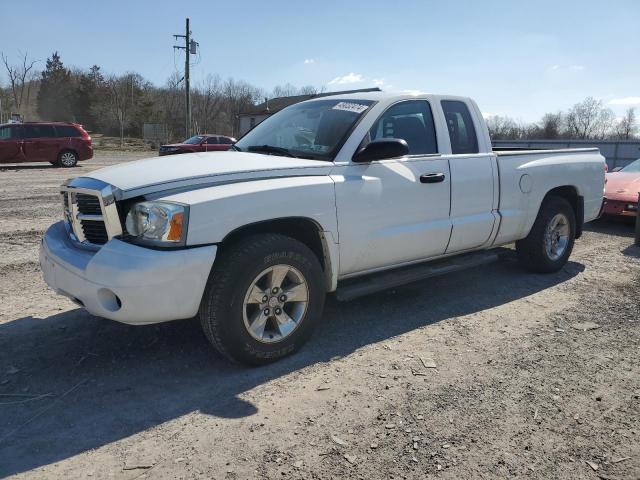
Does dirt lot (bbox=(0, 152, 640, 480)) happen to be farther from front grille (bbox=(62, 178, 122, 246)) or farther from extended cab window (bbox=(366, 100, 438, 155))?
extended cab window (bbox=(366, 100, 438, 155))

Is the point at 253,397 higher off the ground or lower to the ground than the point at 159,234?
lower

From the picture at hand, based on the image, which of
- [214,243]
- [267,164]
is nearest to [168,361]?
[214,243]

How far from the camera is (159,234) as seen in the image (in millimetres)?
3066

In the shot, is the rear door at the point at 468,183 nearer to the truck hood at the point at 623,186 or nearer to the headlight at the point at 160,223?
the headlight at the point at 160,223

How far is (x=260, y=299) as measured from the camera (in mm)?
3428

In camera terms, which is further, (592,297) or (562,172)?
(562,172)

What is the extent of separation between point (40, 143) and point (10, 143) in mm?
990

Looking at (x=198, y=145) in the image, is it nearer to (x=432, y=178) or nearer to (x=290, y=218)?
(x=432, y=178)

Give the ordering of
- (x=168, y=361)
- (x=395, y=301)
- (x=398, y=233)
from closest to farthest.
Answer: (x=168, y=361) → (x=398, y=233) → (x=395, y=301)

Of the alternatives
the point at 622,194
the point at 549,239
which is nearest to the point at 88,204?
the point at 549,239

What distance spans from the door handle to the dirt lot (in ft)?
3.86

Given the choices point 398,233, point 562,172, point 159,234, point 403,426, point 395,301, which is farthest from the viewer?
point 562,172

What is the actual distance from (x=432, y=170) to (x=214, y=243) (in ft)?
6.88

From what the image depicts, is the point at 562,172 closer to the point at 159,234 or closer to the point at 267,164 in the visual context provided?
the point at 267,164
